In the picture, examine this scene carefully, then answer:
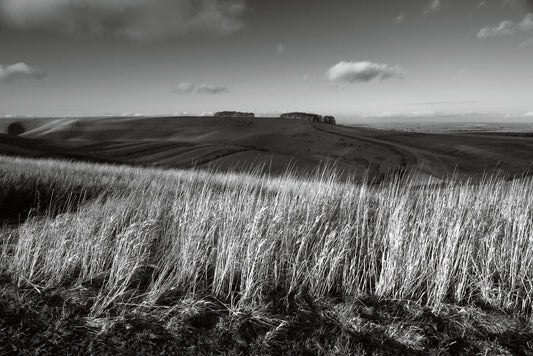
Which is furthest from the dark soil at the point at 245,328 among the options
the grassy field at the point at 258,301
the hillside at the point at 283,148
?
the hillside at the point at 283,148

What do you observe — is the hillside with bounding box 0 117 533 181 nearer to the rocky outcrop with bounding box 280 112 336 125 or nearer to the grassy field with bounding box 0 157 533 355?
the rocky outcrop with bounding box 280 112 336 125

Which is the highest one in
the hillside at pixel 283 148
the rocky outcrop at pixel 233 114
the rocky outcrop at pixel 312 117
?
the rocky outcrop at pixel 233 114

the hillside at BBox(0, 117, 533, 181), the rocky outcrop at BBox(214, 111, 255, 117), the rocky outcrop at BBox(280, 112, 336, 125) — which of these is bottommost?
the hillside at BBox(0, 117, 533, 181)

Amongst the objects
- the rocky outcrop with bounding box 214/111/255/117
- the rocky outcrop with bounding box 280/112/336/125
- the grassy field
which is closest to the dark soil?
the grassy field

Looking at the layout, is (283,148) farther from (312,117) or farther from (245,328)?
(245,328)

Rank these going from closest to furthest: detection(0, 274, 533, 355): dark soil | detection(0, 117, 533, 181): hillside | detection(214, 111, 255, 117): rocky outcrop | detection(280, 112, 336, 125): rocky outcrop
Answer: detection(0, 274, 533, 355): dark soil
detection(0, 117, 533, 181): hillside
detection(280, 112, 336, 125): rocky outcrop
detection(214, 111, 255, 117): rocky outcrop

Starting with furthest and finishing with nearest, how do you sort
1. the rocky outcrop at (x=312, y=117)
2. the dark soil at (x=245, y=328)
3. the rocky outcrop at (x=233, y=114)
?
1. the rocky outcrop at (x=233, y=114)
2. the rocky outcrop at (x=312, y=117)
3. the dark soil at (x=245, y=328)

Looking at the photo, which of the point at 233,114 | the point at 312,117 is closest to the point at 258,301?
the point at 312,117

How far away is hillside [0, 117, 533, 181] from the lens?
107 feet

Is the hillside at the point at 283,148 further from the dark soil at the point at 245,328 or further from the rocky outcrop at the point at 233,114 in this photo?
the dark soil at the point at 245,328

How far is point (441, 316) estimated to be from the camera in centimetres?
337

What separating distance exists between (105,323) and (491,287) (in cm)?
450

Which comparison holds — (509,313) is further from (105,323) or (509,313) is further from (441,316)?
(105,323)

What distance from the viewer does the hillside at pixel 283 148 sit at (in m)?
32.6
